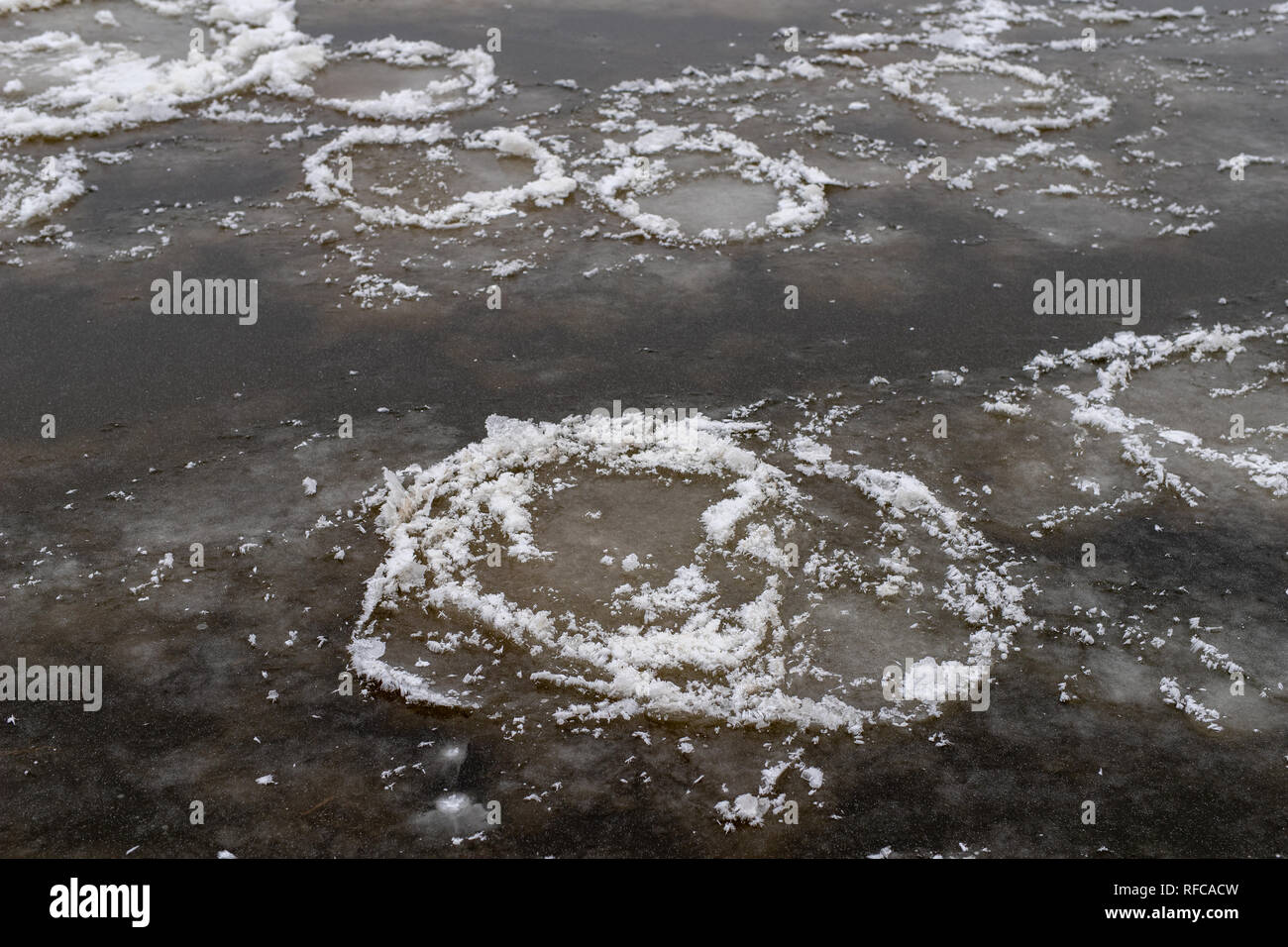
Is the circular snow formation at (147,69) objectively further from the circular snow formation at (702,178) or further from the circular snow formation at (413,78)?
the circular snow formation at (702,178)

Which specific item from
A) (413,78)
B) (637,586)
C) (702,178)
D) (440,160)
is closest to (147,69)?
(413,78)

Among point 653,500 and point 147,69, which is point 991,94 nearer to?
point 653,500

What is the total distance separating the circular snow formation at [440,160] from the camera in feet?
25.4

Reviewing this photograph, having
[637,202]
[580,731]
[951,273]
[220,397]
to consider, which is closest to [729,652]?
[580,731]

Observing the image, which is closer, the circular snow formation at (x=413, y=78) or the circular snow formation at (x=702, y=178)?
the circular snow formation at (x=702, y=178)

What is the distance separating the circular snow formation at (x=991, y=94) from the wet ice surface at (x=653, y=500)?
77 mm

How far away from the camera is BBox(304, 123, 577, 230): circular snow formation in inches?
305

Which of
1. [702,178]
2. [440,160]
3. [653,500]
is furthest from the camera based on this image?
[440,160]

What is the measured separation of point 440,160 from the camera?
8477 millimetres

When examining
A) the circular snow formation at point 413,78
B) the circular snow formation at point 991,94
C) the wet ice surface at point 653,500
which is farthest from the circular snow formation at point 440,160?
the circular snow formation at point 991,94

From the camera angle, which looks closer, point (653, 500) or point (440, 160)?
point (653, 500)

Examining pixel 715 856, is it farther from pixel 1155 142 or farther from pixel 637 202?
pixel 1155 142

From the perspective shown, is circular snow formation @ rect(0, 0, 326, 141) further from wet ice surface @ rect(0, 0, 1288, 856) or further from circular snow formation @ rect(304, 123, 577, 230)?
circular snow formation @ rect(304, 123, 577, 230)

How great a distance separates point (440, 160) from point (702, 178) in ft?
6.88
